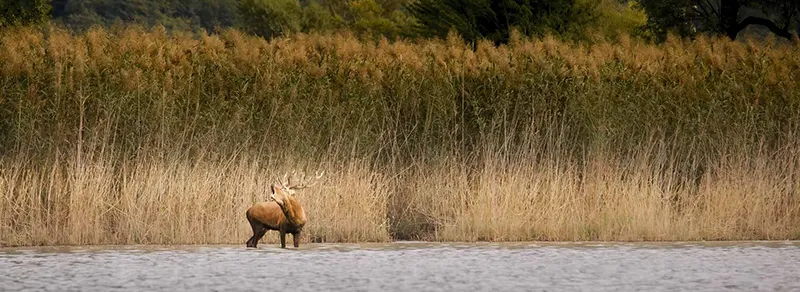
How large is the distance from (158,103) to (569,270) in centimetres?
560

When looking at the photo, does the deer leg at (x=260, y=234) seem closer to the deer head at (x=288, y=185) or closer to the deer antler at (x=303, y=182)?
the deer head at (x=288, y=185)

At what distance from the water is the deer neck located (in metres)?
0.30

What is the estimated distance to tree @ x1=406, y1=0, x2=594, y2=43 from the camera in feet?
92.4

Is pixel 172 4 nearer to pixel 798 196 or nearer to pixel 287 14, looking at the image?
pixel 287 14

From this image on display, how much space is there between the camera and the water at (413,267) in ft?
36.6

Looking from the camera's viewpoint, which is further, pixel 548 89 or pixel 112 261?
pixel 548 89

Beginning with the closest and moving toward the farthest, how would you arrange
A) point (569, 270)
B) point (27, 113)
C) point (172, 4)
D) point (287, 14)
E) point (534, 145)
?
point (569, 270) → point (27, 113) → point (534, 145) → point (287, 14) → point (172, 4)

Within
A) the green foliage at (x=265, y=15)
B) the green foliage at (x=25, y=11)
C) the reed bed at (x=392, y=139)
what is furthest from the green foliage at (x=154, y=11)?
the reed bed at (x=392, y=139)

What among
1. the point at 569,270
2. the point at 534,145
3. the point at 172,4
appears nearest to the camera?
the point at 569,270

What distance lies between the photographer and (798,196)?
16562 millimetres

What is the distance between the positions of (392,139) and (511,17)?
38.9ft

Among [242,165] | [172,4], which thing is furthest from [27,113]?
[172,4]

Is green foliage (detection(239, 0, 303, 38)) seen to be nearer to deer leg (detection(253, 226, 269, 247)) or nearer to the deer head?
the deer head

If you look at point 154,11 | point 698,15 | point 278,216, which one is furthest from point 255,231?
point 154,11
